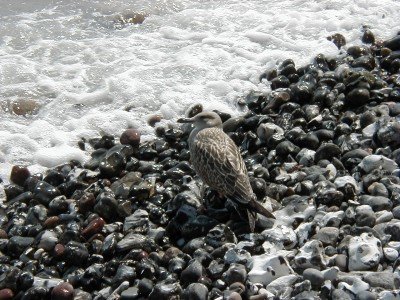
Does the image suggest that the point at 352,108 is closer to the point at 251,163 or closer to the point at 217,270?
the point at 251,163

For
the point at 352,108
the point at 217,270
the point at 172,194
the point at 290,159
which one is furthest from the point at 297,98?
the point at 217,270

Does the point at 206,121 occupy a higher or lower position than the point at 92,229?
higher

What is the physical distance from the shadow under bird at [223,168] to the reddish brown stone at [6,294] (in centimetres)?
177

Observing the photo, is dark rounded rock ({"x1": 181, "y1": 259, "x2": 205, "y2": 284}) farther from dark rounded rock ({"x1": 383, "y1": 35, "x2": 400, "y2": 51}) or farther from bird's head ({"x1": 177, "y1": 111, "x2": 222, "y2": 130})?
dark rounded rock ({"x1": 383, "y1": 35, "x2": 400, "y2": 51})

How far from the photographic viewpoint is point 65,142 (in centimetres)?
725

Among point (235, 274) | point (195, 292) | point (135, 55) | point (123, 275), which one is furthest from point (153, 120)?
point (195, 292)

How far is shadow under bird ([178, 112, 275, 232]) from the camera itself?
5641 millimetres

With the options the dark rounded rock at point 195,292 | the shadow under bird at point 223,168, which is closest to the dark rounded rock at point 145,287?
the dark rounded rock at point 195,292

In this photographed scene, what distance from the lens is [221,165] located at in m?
5.91

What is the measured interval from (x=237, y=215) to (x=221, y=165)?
1.37ft

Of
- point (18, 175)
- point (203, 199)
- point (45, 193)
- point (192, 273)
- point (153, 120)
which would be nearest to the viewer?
point (192, 273)

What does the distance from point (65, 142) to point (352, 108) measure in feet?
9.35

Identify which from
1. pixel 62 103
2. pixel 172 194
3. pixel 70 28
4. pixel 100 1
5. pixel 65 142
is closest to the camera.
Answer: pixel 172 194

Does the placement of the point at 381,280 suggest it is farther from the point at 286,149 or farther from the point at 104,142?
the point at 104,142
